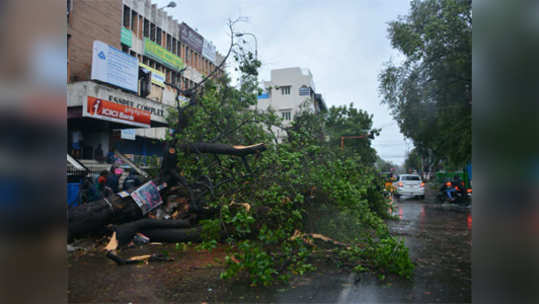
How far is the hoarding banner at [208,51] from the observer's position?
31.2 metres

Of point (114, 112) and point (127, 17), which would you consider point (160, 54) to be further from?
point (114, 112)

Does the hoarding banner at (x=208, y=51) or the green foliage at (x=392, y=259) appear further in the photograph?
the hoarding banner at (x=208, y=51)

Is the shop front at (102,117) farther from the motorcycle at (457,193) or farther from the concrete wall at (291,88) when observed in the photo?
the concrete wall at (291,88)

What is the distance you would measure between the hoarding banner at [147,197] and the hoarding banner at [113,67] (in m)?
10.3

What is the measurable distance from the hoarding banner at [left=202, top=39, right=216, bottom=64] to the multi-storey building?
2211 millimetres

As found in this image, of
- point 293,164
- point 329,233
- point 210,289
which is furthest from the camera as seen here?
point 293,164

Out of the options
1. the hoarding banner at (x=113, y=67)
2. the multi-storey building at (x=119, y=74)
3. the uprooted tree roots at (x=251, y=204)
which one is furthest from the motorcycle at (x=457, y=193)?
the hoarding banner at (x=113, y=67)

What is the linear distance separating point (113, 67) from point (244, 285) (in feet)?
50.1

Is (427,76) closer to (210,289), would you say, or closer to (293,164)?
(293,164)

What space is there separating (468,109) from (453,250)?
32.8ft

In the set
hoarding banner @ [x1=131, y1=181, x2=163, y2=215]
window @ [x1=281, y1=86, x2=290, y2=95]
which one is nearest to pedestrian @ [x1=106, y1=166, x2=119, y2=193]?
hoarding banner @ [x1=131, y1=181, x2=163, y2=215]

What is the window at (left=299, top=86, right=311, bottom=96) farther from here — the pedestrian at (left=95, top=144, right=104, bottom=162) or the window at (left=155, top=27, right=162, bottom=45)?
the pedestrian at (left=95, top=144, right=104, bottom=162)

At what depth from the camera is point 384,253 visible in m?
4.97
